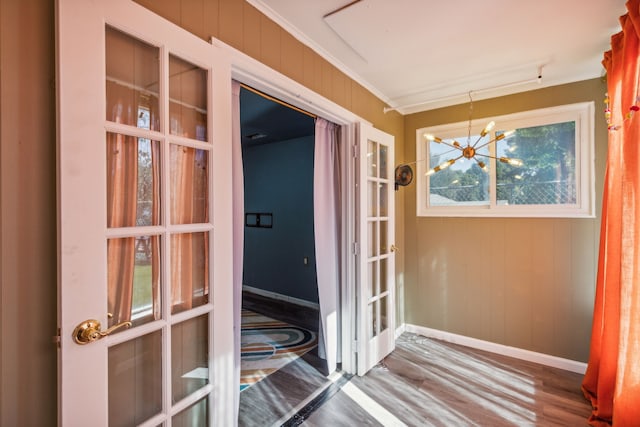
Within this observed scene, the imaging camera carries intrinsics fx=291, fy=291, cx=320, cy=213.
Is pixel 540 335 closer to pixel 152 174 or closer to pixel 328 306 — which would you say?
pixel 328 306

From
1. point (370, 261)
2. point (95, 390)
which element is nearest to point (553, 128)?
point (370, 261)

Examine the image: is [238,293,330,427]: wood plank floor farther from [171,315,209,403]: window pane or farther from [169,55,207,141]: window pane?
[169,55,207,141]: window pane

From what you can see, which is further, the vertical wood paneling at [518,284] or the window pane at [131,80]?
the vertical wood paneling at [518,284]

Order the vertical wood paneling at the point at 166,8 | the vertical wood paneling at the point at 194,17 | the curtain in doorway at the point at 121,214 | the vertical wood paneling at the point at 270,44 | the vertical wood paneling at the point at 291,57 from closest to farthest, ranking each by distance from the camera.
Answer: the curtain in doorway at the point at 121,214, the vertical wood paneling at the point at 166,8, the vertical wood paneling at the point at 194,17, the vertical wood paneling at the point at 270,44, the vertical wood paneling at the point at 291,57

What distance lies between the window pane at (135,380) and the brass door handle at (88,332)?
15 cm

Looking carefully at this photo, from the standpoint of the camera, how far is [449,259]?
11.0ft

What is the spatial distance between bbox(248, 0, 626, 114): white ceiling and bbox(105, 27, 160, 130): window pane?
85 centimetres

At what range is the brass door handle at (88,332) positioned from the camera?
0.97m

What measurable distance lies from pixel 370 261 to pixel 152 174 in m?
2.03

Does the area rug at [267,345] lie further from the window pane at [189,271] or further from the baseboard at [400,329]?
the window pane at [189,271]

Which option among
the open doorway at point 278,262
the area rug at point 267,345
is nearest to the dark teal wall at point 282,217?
the open doorway at point 278,262

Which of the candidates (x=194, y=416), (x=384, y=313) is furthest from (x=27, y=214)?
(x=384, y=313)

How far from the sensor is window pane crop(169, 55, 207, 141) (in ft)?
4.37

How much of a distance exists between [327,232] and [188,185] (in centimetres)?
152
